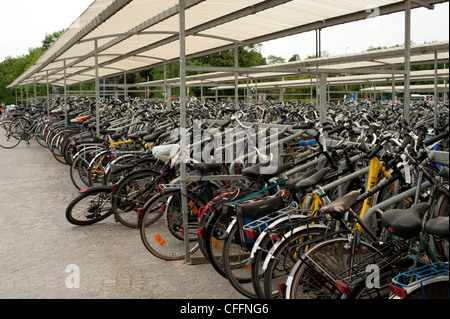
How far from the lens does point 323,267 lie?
2918 mm

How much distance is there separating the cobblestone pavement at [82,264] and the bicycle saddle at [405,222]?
1.78 meters

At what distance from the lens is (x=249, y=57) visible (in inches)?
2124

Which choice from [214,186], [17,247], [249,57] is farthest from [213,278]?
[249,57]

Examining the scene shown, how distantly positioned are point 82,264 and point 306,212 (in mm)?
2210

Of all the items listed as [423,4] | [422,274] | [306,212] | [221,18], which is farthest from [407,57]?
[422,274]

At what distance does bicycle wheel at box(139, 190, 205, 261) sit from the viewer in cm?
483

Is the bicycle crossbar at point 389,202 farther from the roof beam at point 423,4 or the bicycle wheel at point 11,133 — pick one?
the bicycle wheel at point 11,133

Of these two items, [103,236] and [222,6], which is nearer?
[103,236]

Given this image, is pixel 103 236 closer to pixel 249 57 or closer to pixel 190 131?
pixel 190 131

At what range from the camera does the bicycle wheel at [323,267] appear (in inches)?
114

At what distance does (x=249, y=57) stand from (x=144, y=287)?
51260mm

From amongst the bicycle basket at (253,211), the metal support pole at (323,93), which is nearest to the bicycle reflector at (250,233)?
the bicycle basket at (253,211)

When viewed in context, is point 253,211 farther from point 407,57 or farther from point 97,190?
point 97,190

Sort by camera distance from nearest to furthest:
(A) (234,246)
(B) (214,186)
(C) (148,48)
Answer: (A) (234,246) → (B) (214,186) → (C) (148,48)
